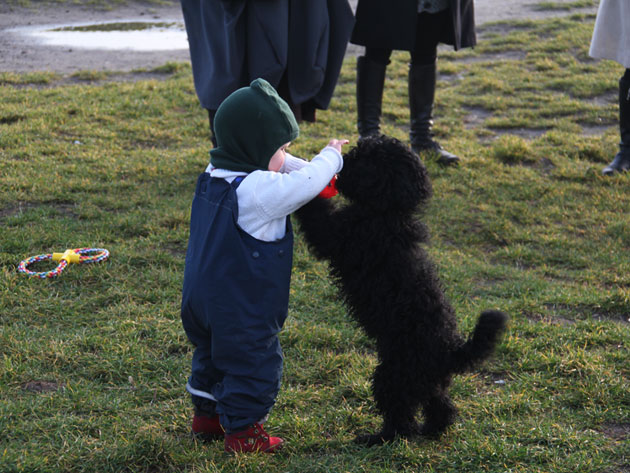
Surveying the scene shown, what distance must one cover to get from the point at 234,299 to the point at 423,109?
4.10 m

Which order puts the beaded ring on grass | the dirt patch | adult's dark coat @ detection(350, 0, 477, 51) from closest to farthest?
the dirt patch → the beaded ring on grass → adult's dark coat @ detection(350, 0, 477, 51)

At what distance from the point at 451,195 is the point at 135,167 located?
98.1 inches

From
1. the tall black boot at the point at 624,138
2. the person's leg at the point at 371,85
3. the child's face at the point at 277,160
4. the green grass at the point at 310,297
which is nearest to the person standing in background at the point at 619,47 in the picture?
the tall black boot at the point at 624,138

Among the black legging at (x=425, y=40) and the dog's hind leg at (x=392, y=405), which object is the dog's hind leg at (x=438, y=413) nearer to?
the dog's hind leg at (x=392, y=405)

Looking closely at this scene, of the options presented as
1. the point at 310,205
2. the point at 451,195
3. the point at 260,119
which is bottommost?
the point at 451,195

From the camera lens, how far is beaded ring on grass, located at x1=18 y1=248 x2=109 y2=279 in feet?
13.4

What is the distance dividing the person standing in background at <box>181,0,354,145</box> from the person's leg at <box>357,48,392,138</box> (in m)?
1.39

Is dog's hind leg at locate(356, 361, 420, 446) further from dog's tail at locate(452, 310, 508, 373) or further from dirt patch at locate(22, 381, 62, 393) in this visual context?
dirt patch at locate(22, 381, 62, 393)

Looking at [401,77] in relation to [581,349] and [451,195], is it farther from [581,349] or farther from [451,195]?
[581,349]

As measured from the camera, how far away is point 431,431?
9.30ft

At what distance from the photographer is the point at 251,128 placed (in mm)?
2482

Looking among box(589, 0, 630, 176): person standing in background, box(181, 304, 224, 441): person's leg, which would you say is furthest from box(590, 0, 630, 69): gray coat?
box(181, 304, 224, 441): person's leg

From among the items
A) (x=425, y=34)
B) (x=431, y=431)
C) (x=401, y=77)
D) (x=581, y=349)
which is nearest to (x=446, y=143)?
(x=425, y=34)

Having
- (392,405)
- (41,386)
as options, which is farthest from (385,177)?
(41,386)
